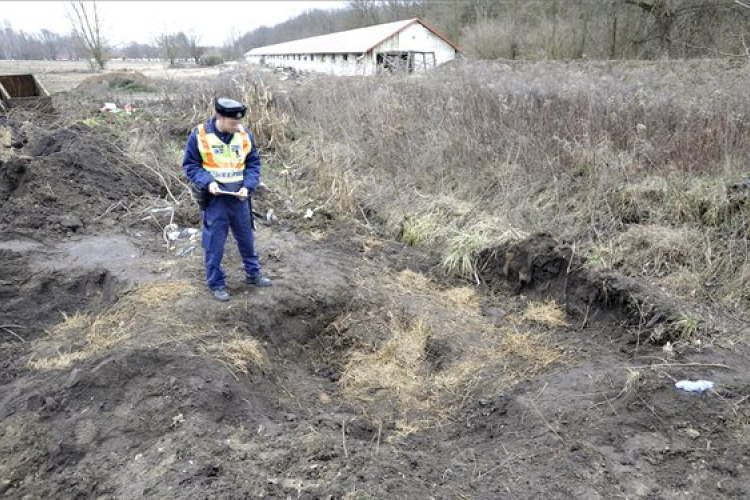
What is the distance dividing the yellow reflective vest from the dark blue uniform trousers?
0.20 meters

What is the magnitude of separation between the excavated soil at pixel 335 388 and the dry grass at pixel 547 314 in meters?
0.06

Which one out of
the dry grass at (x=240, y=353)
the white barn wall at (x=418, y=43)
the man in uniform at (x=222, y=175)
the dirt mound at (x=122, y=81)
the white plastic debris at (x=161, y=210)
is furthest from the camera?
the white barn wall at (x=418, y=43)

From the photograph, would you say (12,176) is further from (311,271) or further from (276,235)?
(311,271)

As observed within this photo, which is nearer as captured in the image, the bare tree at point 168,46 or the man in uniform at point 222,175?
the man in uniform at point 222,175

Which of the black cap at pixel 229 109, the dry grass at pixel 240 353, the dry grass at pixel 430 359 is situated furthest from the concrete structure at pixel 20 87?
the dry grass at pixel 430 359

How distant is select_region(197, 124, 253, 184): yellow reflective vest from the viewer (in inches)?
169

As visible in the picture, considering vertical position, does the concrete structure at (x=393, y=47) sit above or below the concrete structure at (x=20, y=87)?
above

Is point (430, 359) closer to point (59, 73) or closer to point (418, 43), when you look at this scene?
point (418, 43)

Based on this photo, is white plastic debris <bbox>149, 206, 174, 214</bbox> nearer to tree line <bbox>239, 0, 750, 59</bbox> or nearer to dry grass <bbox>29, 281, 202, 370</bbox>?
dry grass <bbox>29, 281, 202, 370</bbox>

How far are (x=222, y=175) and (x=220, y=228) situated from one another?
1.55 feet

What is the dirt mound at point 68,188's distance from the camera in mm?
6699

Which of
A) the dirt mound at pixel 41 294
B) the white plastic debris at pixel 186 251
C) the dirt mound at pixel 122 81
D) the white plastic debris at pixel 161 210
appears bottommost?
the dirt mound at pixel 41 294

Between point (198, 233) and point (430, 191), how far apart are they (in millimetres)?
3281

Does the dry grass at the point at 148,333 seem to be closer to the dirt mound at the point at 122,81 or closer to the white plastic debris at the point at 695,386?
the white plastic debris at the point at 695,386
